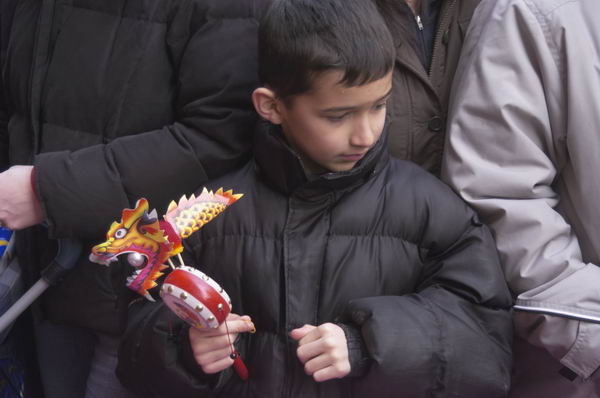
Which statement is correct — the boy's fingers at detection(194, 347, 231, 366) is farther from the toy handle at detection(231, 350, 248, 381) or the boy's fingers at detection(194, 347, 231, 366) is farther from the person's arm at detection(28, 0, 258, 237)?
the person's arm at detection(28, 0, 258, 237)

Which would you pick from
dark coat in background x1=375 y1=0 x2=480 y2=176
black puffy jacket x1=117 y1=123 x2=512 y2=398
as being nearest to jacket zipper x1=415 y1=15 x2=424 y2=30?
dark coat in background x1=375 y1=0 x2=480 y2=176

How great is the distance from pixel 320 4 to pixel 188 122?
0.39 meters

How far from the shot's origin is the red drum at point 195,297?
1181 mm

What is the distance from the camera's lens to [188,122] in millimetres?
1556

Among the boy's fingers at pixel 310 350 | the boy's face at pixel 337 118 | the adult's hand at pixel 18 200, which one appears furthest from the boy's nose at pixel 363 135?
the adult's hand at pixel 18 200

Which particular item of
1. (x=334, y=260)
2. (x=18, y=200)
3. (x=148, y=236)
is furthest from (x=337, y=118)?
(x=18, y=200)

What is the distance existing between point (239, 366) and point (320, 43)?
66cm

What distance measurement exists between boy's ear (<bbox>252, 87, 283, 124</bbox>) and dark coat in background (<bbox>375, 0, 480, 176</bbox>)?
0.32 m

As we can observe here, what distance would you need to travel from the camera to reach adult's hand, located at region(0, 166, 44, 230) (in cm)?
152

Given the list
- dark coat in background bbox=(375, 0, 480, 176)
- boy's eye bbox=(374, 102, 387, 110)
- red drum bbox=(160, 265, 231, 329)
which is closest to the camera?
red drum bbox=(160, 265, 231, 329)

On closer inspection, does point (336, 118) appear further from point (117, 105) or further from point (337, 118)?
point (117, 105)

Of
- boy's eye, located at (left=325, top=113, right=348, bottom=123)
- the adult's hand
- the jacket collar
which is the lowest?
the adult's hand

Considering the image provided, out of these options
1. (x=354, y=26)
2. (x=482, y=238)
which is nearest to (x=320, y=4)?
(x=354, y=26)

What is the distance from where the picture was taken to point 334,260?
1.46m
